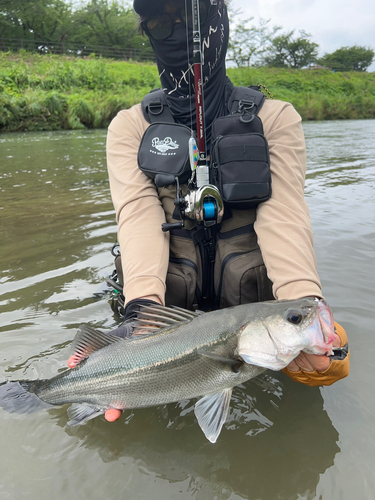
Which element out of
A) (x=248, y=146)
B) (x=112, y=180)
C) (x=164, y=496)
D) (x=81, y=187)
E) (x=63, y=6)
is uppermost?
(x=63, y=6)

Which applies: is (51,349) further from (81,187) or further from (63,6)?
(63,6)

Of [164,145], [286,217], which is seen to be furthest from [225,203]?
[164,145]

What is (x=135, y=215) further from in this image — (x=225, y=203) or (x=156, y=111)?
(x=156, y=111)

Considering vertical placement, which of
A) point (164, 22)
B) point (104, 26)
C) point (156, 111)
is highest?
point (104, 26)

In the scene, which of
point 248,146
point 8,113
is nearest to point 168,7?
point 248,146

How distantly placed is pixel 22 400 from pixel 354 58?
70.2 m

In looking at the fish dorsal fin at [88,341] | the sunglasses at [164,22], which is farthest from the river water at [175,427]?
the sunglasses at [164,22]

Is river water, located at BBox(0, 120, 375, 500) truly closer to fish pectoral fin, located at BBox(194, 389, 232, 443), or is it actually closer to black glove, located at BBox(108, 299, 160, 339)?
fish pectoral fin, located at BBox(194, 389, 232, 443)

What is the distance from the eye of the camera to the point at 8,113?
58.5 feet

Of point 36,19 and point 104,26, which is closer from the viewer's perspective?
point 36,19

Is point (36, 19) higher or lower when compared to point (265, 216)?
higher

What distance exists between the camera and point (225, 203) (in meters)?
2.61

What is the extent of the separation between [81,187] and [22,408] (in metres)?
6.15

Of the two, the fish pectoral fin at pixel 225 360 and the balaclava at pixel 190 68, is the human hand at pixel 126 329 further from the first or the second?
the balaclava at pixel 190 68
